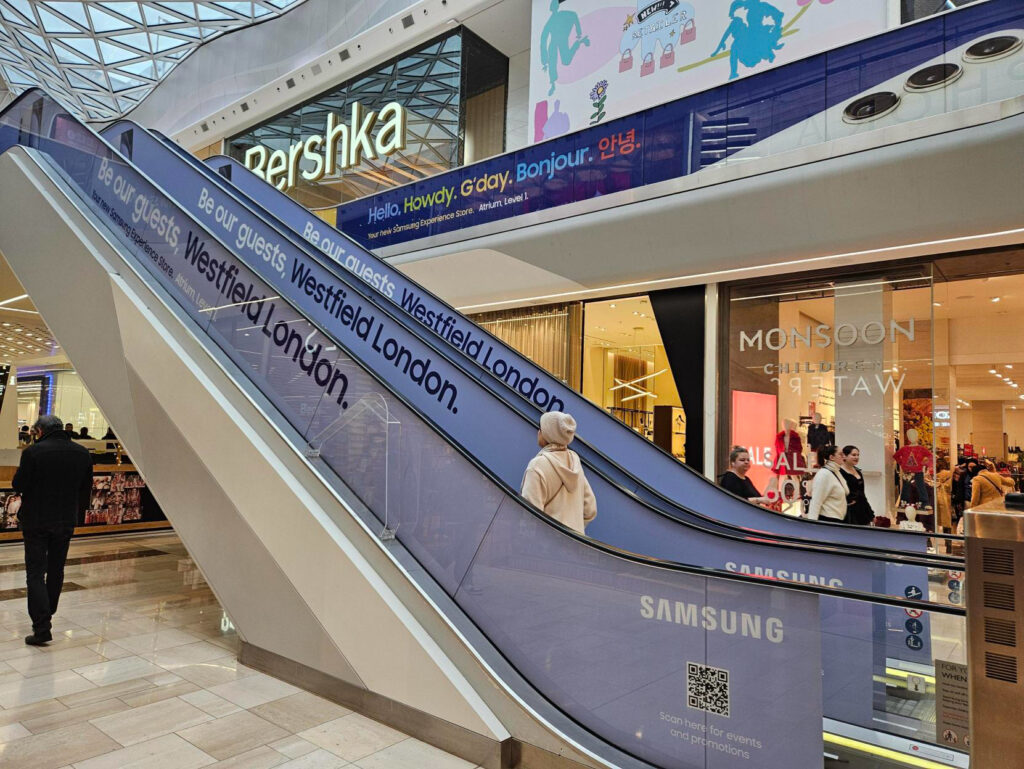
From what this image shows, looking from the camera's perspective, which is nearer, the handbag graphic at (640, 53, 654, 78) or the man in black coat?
the man in black coat

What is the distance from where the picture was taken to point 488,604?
346 centimetres

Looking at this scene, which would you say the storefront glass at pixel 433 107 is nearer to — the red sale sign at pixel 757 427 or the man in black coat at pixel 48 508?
the red sale sign at pixel 757 427

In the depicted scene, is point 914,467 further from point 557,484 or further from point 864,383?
point 557,484

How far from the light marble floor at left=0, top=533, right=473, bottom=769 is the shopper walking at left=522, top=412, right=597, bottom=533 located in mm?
1364

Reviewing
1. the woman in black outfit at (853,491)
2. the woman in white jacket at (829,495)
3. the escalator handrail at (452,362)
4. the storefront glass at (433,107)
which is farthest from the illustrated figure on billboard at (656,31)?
the woman in white jacket at (829,495)

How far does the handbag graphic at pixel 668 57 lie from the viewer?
1084 cm

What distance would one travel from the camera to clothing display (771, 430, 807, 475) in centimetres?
846

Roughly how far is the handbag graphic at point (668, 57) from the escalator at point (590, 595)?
7879 millimetres

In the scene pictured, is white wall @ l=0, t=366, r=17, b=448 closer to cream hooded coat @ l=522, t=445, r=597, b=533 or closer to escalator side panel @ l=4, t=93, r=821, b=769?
escalator side panel @ l=4, t=93, r=821, b=769

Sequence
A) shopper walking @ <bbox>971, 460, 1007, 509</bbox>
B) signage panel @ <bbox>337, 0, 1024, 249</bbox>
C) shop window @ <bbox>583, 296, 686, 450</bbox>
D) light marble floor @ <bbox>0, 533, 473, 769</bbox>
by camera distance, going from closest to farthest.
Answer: light marble floor @ <bbox>0, 533, 473, 769</bbox> < signage panel @ <bbox>337, 0, 1024, 249</bbox> < shopper walking @ <bbox>971, 460, 1007, 509</bbox> < shop window @ <bbox>583, 296, 686, 450</bbox>

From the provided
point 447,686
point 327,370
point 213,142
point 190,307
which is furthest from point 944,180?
point 213,142

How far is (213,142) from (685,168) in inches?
694

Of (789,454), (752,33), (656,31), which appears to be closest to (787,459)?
(789,454)

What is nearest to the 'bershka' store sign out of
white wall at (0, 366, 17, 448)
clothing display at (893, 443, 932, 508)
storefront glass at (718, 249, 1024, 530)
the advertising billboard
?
the advertising billboard
